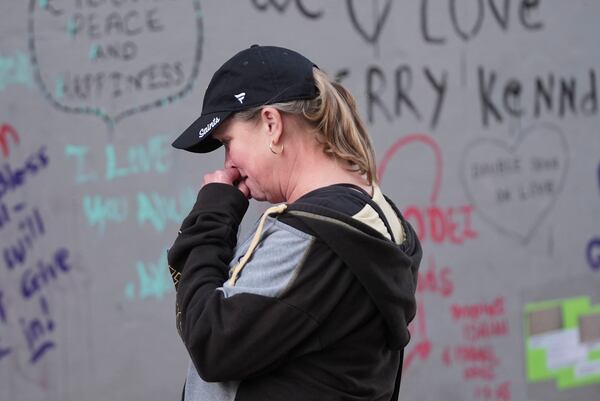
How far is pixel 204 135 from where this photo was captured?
1.80 m

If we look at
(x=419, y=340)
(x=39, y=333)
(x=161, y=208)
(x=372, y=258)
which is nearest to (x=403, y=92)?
(x=419, y=340)

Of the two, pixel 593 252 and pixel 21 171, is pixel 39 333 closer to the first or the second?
pixel 21 171

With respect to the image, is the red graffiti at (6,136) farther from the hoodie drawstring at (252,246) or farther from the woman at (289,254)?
the hoodie drawstring at (252,246)

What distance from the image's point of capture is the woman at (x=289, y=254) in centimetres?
165

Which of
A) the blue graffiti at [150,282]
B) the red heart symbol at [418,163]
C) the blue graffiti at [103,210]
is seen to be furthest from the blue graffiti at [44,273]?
the red heart symbol at [418,163]

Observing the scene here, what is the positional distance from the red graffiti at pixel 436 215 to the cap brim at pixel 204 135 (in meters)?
2.44

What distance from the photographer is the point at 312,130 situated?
183cm

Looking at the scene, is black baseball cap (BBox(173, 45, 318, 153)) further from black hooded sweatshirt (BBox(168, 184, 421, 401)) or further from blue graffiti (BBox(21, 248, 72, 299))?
blue graffiti (BBox(21, 248, 72, 299))

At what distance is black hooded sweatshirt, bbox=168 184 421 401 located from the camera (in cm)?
165

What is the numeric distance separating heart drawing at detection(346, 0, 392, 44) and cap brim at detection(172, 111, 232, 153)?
2.42 metres

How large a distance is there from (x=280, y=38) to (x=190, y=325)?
246cm

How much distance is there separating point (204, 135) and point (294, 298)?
395 mm

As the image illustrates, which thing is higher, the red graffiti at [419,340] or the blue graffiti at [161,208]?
the blue graffiti at [161,208]

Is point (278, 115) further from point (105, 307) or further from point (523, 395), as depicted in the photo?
point (523, 395)
